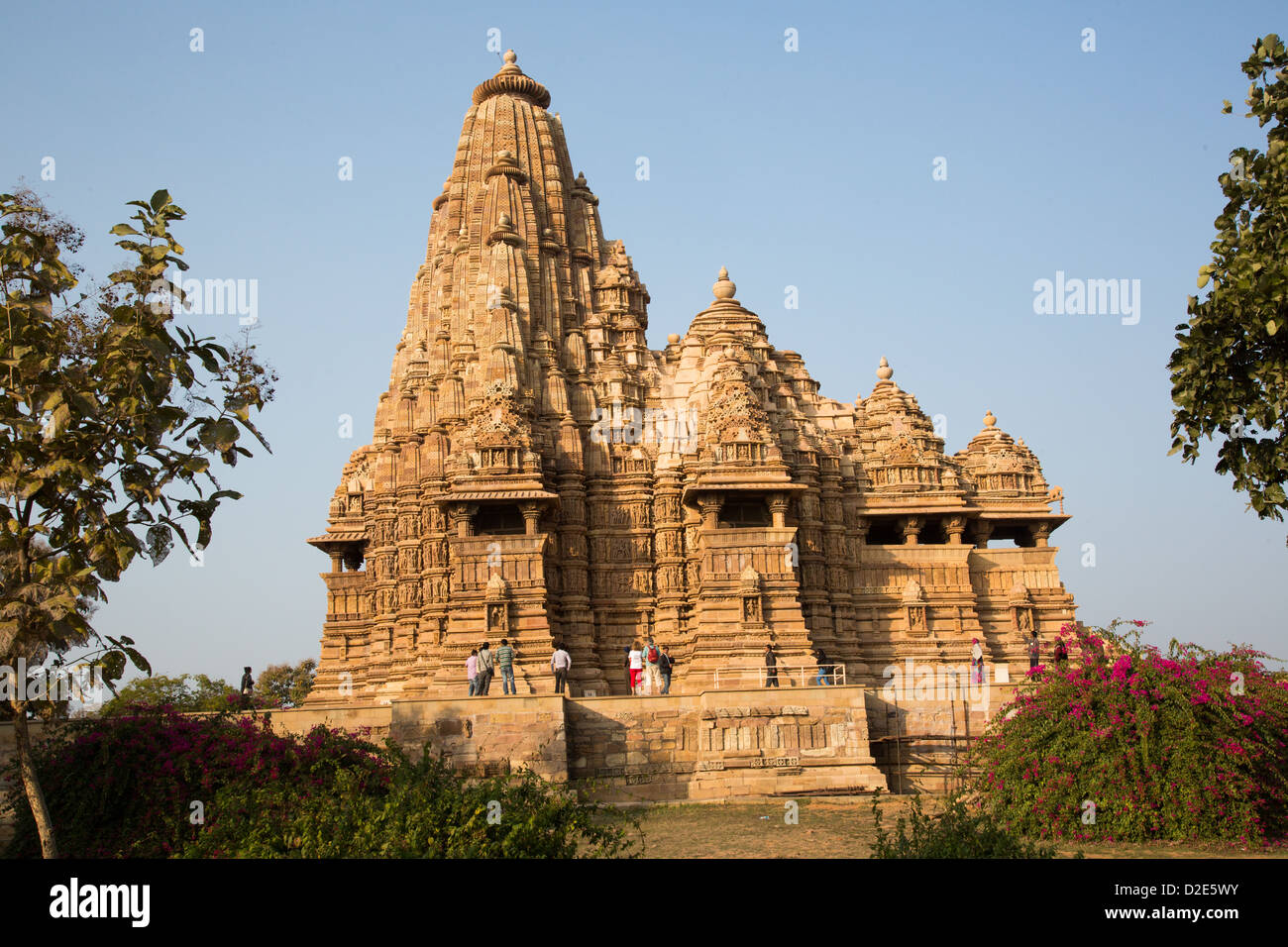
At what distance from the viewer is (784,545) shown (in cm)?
3628

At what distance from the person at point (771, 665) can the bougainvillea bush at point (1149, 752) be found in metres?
12.6

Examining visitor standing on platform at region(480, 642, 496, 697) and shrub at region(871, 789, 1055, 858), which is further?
visitor standing on platform at region(480, 642, 496, 697)

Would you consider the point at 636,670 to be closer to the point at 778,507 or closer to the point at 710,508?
the point at 710,508

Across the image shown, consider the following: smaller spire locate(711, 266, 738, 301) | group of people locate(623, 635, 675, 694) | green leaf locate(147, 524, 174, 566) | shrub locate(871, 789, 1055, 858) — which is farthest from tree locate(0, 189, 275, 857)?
smaller spire locate(711, 266, 738, 301)

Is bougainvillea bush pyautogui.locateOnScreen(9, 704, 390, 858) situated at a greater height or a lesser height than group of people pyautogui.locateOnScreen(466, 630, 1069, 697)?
lesser

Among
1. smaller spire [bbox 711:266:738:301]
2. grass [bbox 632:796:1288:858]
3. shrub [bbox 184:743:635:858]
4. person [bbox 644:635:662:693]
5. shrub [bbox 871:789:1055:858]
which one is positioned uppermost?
smaller spire [bbox 711:266:738:301]

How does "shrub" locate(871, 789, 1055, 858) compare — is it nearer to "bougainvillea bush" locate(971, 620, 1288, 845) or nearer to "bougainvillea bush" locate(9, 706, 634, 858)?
"bougainvillea bush" locate(9, 706, 634, 858)

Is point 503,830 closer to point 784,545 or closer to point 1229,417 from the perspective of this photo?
→ point 1229,417

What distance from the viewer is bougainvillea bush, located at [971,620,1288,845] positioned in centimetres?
1859

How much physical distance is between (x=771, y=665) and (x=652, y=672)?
3.16 metres

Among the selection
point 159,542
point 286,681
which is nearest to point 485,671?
point 159,542

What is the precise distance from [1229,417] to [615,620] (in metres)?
25.2

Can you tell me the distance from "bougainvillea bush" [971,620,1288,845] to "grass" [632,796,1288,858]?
505 millimetres
